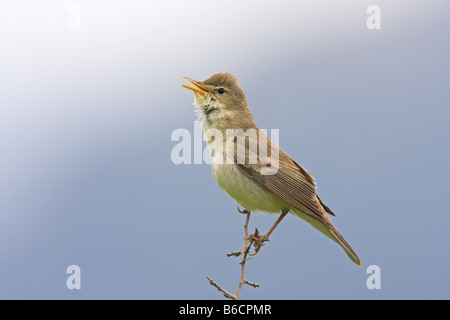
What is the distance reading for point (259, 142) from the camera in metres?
5.37

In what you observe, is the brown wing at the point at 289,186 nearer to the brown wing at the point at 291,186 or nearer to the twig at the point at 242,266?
the brown wing at the point at 291,186

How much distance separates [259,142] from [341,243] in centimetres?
140

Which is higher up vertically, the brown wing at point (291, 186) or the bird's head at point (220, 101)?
the bird's head at point (220, 101)

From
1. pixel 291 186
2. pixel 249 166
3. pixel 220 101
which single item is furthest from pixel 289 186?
pixel 220 101

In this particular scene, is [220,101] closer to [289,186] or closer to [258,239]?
[289,186]

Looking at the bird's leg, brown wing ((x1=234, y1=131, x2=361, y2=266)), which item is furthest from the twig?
brown wing ((x1=234, y1=131, x2=361, y2=266))

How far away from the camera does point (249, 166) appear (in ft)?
16.6

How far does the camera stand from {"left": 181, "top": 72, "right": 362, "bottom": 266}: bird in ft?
16.5

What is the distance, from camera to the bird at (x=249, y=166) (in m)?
5.04

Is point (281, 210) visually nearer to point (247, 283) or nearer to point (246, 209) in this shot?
point (246, 209)

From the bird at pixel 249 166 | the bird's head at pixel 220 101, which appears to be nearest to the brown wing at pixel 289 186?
the bird at pixel 249 166

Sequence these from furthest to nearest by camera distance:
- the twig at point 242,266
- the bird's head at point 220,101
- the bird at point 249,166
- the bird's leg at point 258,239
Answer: the bird's head at point 220,101 < the bird at point 249,166 < the bird's leg at point 258,239 < the twig at point 242,266

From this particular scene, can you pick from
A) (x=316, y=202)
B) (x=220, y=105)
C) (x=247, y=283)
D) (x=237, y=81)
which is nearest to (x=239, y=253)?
(x=247, y=283)

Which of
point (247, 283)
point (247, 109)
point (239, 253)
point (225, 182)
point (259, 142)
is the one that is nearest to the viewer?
point (247, 283)
